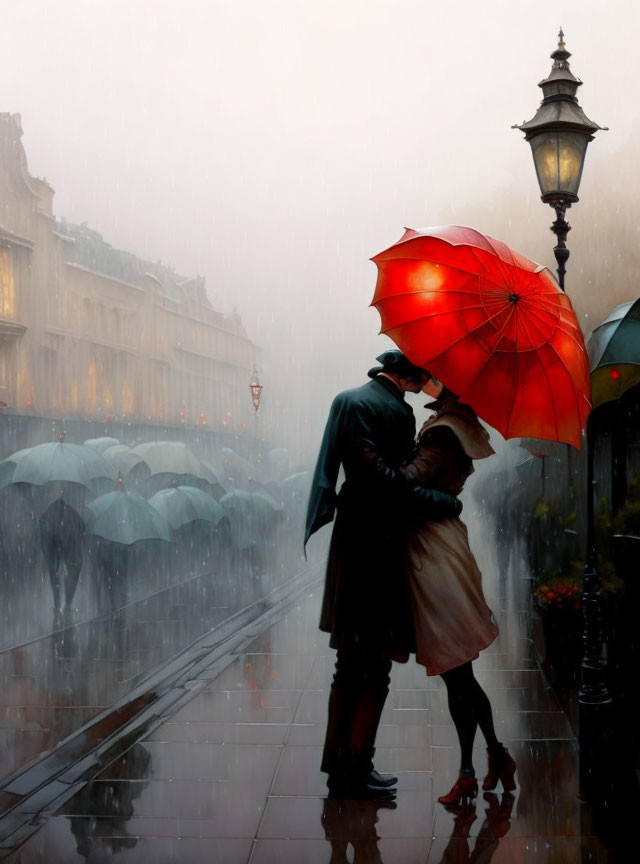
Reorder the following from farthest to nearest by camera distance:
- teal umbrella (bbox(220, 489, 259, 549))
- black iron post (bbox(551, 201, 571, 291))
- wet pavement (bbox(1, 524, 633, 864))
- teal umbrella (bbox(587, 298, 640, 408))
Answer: teal umbrella (bbox(220, 489, 259, 549)) → black iron post (bbox(551, 201, 571, 291)) → teal umbrella (bbox(587, 298, 640, 408)) → wet pavement (bbox(1, 524, 633, 864))

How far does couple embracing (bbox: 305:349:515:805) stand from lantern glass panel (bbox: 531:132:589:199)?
2.11 meters

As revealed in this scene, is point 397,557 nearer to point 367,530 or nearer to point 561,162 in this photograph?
point 367,530

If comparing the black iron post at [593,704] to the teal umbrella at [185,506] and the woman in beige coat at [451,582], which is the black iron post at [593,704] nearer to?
the woman in beige coat at [451,582]

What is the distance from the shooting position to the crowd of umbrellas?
11484 mm

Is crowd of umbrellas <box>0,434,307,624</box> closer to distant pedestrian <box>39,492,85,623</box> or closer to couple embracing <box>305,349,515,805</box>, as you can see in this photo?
distant pedestrian <box>39,492,85,623</box>

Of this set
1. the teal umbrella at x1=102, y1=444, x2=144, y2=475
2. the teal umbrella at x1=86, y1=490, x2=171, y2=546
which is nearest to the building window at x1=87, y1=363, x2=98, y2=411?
the teal umbrella at x1=102, y1=444, x2=144, y2=475

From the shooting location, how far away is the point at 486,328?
4.62 metres

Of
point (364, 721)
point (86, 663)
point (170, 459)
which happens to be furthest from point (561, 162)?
point (170, 459)

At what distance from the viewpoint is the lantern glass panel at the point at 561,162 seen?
6.38 metres

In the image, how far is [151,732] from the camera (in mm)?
6562

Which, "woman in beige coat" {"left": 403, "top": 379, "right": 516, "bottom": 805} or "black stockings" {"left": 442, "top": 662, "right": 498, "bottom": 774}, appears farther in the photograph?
"black stockings" {"left": 442, "top": 662, "right": 498, "bottom": 774}

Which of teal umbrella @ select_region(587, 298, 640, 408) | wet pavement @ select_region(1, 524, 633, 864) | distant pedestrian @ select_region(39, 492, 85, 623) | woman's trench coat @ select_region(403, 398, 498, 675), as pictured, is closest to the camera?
wet pavement @ select_region(1, 524, 633, 864)

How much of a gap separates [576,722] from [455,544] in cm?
224

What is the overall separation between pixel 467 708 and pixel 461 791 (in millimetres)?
407
